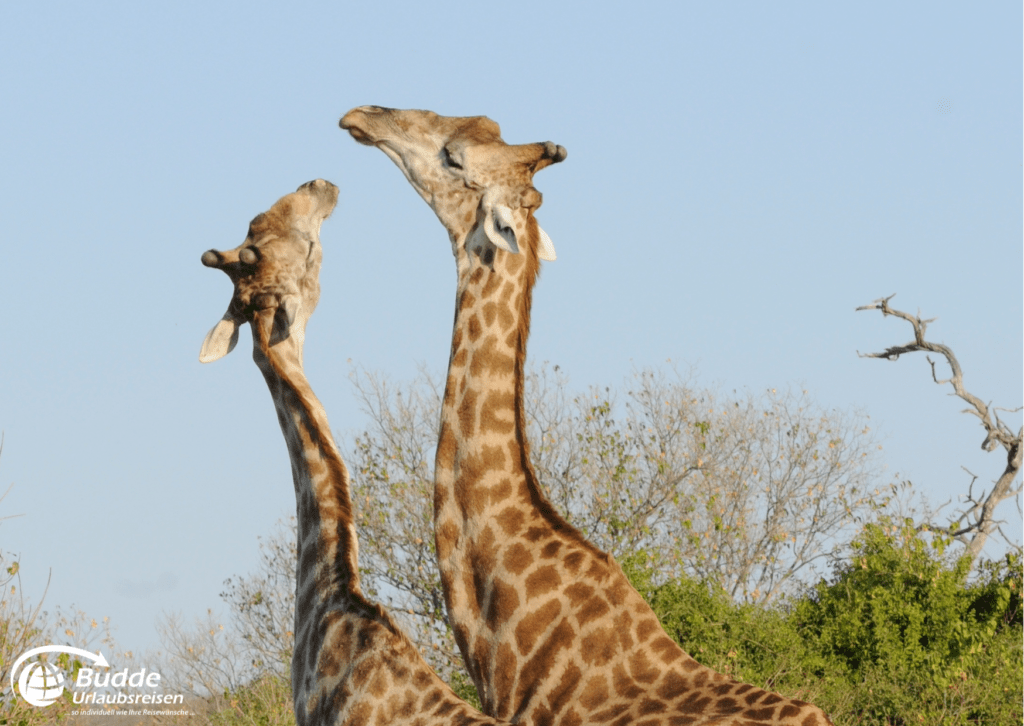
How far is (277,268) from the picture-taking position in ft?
21.6

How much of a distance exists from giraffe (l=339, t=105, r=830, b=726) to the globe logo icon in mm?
5585

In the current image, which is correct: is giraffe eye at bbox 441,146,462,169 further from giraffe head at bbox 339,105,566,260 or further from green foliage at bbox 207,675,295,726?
green foliage at bbox 207,675,295,726

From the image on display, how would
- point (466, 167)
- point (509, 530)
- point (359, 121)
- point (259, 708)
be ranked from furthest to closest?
1. point (259, 708)
2. point (359, 121)
3. point (466, 167)
4. point (509, 530)

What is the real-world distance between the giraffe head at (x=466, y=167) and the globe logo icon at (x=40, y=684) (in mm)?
5881

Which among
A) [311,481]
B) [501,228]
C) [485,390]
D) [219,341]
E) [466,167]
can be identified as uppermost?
[466,167]

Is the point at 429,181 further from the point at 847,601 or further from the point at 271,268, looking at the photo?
the point at 847,601

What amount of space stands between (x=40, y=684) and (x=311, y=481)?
17.6 ft

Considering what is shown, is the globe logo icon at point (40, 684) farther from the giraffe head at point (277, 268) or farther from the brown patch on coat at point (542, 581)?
the brown patch on coat at point (542, 581)

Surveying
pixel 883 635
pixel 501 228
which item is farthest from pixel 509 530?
pixel 883 635

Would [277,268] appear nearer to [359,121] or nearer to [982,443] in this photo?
[359,121]

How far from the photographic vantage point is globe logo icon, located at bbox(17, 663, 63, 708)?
10188 millimetres

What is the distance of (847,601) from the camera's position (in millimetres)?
18516

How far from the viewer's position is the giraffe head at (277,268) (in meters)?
6.55

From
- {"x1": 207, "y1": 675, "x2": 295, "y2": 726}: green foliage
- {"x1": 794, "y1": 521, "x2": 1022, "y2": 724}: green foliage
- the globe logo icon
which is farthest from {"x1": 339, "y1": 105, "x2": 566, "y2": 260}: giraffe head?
{"x1": 794, "y1": 521, "x2": 1022, "y2": 724}: green foliage
